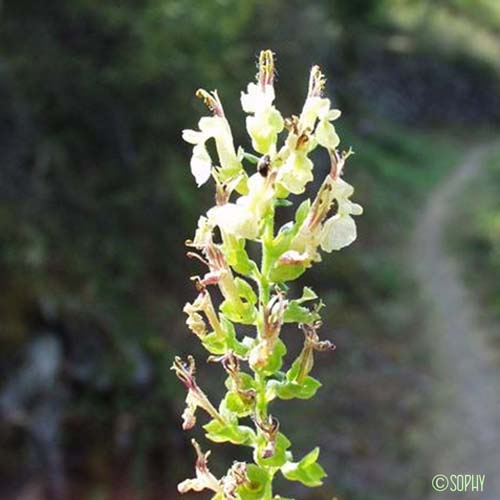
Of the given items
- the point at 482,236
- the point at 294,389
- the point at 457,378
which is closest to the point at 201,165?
the point at 294,389

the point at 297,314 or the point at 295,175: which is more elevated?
the point at 295,175

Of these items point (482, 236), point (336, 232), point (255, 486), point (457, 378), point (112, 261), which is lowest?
point (255, 486)

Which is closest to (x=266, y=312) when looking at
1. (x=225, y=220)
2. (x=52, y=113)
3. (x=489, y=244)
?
(x=225, y=220)

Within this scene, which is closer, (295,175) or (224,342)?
(295,175)

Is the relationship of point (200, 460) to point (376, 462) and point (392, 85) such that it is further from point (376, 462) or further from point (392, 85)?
point (392, 85)

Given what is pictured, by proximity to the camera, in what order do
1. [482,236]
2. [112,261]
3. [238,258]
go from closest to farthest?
[238,258], [112,261], [482,236]

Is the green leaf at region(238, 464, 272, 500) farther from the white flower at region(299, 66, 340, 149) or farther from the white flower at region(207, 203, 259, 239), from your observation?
the white flower at region(299, 66, 340, 149)

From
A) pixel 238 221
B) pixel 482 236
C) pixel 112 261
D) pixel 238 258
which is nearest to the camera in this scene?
pixel 238 221

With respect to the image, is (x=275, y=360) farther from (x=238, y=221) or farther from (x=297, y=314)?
(x=238, y=221)
